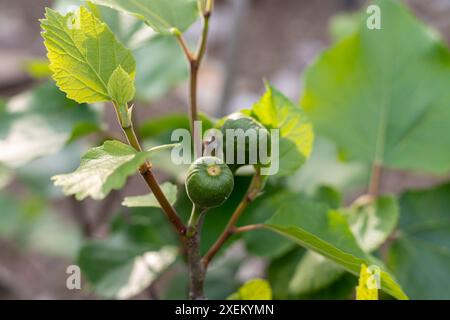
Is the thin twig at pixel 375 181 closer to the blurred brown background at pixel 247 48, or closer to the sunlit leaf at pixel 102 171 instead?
the sunlit leaf at pixel 102 171

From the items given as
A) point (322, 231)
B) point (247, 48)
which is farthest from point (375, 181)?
point (247, 48)

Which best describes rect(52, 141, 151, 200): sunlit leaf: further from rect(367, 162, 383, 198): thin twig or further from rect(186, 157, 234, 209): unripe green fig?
rect(367, 162, 383, 198): thin twig

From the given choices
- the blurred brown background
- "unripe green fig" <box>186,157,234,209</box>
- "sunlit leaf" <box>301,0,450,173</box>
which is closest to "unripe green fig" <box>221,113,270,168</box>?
"unripe green fig" <box>186,157,234,209</box>

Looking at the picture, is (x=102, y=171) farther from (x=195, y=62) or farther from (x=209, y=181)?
(x=195, y=62)

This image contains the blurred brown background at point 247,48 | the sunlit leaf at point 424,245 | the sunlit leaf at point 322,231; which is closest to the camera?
the sunlit leaf at point 322,231

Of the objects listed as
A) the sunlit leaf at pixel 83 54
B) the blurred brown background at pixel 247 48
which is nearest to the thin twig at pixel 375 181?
the sunlit leaf at pixel 83 54
